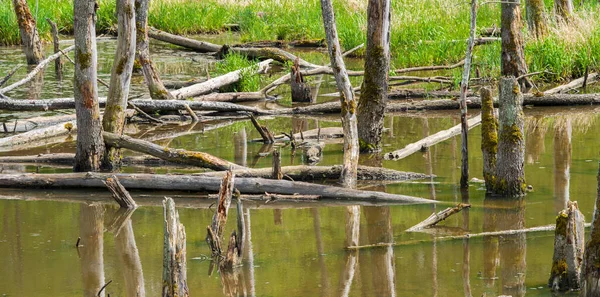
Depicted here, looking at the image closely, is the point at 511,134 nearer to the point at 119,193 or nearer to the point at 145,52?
the point at 119,193

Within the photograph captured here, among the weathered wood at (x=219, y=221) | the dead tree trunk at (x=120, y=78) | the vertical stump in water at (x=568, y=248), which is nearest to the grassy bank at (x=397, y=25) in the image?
the dead tree trunk at (x=120, y=78)

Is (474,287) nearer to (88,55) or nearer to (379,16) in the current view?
(379,16)

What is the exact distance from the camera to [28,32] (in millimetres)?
20641

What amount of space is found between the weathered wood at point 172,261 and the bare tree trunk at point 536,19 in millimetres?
13803

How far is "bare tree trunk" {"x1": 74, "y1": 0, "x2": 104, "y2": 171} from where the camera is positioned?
10.5 meters

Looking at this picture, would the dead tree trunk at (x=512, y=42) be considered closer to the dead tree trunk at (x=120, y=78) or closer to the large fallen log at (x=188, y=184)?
the dead tree trunk at (x=120, y=78)

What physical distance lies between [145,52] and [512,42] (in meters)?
6.14

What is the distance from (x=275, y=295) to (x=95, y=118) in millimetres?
4762

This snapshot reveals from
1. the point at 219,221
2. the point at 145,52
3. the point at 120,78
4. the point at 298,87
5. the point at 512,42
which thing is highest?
the point at 512,42

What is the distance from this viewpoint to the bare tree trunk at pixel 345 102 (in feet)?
32.4

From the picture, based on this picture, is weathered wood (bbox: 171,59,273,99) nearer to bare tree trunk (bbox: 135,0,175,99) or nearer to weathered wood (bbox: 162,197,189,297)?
bare tree trunk (bbox: 135,0,175,99)

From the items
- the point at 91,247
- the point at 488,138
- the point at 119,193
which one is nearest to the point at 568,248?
the point at 488,138

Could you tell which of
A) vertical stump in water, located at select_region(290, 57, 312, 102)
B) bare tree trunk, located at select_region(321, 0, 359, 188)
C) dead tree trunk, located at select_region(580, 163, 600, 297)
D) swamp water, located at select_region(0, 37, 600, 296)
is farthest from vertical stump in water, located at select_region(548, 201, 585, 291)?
vertical stump in water, located at select_region(290, 57, 312, 102)

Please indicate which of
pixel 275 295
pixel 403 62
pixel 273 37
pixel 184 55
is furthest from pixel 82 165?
pixel 273 37
